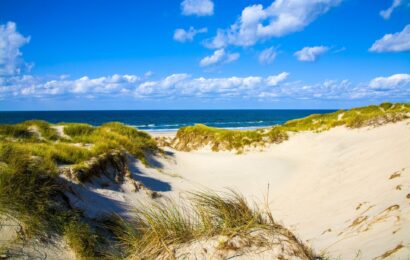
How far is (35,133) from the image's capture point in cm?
1107

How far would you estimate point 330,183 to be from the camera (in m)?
10.0

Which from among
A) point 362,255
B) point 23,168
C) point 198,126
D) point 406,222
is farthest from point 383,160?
point 198,126

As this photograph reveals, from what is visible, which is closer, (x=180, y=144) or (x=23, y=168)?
(x=23, y=168)

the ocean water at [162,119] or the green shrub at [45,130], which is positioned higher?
the green shrub at [45,130]

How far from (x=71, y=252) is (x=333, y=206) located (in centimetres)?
580

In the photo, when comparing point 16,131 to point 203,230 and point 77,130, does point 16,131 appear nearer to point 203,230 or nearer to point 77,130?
point 77,130

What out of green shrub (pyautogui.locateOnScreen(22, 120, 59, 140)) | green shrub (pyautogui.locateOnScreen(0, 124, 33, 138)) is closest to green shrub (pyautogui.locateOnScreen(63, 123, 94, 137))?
green shrub (pyautogui.locateOnScreen(22, 120, 59, 140))

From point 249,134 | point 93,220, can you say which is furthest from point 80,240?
point 249,134

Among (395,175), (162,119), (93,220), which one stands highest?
(395,175)

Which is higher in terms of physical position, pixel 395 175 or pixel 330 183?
pixel 395 175

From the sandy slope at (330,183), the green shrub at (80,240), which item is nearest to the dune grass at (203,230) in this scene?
the green shrub at (80,240)

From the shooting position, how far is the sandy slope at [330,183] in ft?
15.3

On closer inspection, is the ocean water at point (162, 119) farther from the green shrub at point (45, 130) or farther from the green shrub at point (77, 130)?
the green shrub at point (45, 130)

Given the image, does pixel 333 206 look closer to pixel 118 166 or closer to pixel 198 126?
pixel 118 166
